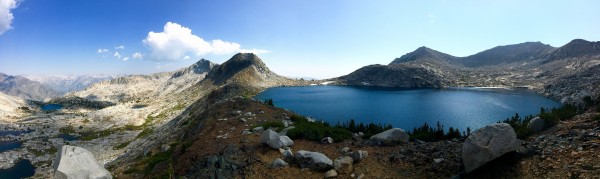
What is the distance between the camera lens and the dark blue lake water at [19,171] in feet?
218

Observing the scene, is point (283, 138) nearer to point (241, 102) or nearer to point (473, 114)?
point (241, 102)

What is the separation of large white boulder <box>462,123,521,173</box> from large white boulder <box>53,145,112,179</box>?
2221cm

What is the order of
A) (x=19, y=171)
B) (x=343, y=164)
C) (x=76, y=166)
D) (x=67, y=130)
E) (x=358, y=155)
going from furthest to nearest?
(x=67, y=130)
(x=19, y=171)
(x=358, y=155)
(x=343, y=164)
(x=76, y=166)

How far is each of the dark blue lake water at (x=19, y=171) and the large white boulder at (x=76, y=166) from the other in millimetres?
60209

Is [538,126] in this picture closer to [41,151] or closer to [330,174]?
[330,174]

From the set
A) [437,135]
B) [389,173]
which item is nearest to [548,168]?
[389,173]

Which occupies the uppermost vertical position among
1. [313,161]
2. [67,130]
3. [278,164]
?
[313,161]

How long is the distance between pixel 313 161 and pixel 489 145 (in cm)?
1075

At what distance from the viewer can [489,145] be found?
17.4 meters

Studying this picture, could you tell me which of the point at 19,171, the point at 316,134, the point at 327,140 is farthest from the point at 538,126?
the point at 19,171

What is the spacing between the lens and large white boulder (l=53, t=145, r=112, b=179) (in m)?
19.9

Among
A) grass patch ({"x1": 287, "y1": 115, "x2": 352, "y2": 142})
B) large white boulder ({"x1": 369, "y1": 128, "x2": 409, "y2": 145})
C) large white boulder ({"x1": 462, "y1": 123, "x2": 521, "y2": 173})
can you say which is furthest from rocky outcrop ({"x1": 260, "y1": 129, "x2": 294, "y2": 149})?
large white boulder ({"x1": 462, "y1": 123, "x2": 521, "y2": 173})

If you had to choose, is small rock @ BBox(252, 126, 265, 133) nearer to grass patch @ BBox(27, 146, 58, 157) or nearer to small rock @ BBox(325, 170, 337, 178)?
small rock @ BBox(325, 170, 337, 178)

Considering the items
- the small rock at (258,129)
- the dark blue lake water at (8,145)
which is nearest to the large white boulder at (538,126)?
the small rock at (258,129)
